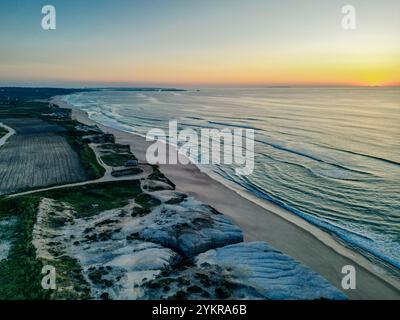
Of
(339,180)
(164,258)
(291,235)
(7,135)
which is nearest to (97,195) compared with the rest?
(164,258)

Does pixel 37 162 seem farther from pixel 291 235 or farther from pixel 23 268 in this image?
pixel 291 235

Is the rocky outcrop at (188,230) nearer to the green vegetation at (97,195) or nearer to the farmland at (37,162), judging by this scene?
the green vegetation at (97,195)

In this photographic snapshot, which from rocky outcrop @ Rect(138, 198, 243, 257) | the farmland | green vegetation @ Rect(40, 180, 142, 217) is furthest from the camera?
the farmland

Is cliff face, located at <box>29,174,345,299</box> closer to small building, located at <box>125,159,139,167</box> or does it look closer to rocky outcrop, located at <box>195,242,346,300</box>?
rocky outcrop, located at <box>195,242,346,300</box>

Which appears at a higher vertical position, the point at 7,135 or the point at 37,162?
the point at 7,135

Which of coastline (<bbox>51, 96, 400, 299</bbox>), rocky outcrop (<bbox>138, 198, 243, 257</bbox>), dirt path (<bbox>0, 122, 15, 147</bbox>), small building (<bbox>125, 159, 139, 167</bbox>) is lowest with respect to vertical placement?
coastline (<bbox>51, 96, 400, 299</bbox>)

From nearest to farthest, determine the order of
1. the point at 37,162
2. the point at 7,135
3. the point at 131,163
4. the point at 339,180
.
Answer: the point at 339,180 < the point at 131,163 < the point at 37,162 < the point at 7,135

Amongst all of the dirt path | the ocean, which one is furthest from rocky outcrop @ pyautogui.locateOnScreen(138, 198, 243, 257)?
the dirt path
